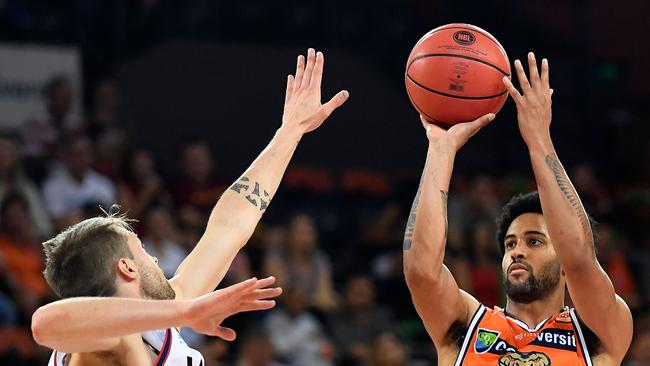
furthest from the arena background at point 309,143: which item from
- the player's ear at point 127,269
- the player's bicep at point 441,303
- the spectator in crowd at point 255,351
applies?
the player's ear at point 127,269

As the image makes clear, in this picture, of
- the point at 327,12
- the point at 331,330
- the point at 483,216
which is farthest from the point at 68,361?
the point at 327,12

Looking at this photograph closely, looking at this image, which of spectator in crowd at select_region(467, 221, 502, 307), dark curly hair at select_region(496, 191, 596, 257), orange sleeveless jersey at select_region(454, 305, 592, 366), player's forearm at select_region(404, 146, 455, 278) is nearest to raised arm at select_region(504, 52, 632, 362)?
orange sleeveless jersey at select_region(454, 305, 592, 366)

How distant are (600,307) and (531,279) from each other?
15.5 inches

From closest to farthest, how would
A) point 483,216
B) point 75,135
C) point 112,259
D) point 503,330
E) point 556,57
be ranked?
point 112,259
point 503,330
point 75,135
point 483,216
point 556,57

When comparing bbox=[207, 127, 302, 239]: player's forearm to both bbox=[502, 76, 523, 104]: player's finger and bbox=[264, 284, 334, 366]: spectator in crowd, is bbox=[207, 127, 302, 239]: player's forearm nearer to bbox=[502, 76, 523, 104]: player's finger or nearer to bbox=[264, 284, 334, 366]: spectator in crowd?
bbox=[502, 76, 523, 104]: player's finger

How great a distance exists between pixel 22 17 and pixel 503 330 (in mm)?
7672

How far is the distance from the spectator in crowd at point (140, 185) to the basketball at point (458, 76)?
4371mm

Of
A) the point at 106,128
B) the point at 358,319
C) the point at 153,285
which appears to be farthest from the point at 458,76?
the point at 106,128

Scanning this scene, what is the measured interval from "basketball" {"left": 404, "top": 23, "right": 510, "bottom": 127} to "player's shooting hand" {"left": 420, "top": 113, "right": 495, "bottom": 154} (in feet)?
0.16

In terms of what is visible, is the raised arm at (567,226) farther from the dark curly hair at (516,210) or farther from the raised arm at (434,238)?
the dark curly hair at (516,210)

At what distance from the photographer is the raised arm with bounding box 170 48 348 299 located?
14.9ft

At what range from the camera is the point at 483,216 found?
1041 cm

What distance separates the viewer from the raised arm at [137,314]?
3391 millimetres

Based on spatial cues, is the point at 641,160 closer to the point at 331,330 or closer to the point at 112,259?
the point at 331,330
